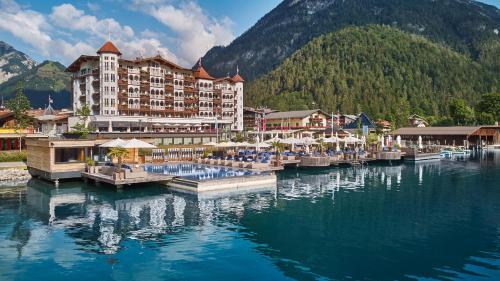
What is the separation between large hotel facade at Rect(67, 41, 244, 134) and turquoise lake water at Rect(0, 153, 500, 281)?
49.2 meters

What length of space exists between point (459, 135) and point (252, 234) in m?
107

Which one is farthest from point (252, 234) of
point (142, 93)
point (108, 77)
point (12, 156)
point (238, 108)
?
point (238, 108)

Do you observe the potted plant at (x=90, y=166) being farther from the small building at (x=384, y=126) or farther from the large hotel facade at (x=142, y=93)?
the small building at (x=384, y=126)


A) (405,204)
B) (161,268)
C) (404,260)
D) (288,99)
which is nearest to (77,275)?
(161,268)

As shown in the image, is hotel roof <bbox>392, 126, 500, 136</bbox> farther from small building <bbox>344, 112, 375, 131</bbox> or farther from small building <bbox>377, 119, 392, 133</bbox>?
small building <bbox>344, 112, 375, 131</bbox>

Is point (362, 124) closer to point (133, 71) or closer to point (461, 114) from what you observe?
point (461, 114)

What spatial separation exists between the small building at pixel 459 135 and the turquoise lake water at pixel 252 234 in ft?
253

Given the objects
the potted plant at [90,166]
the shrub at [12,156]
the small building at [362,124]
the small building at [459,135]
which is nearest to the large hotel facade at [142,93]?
the shrub at [12,156]

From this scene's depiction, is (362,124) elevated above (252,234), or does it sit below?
above

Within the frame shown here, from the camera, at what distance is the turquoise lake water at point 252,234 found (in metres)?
19.3

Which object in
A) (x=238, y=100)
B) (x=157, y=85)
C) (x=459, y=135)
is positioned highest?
(x=157, y=85)

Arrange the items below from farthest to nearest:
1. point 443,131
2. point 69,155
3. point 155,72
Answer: point 443,131
point 155,72
point 69,155

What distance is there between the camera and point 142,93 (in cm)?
10175

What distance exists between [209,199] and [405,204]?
1741 cm
